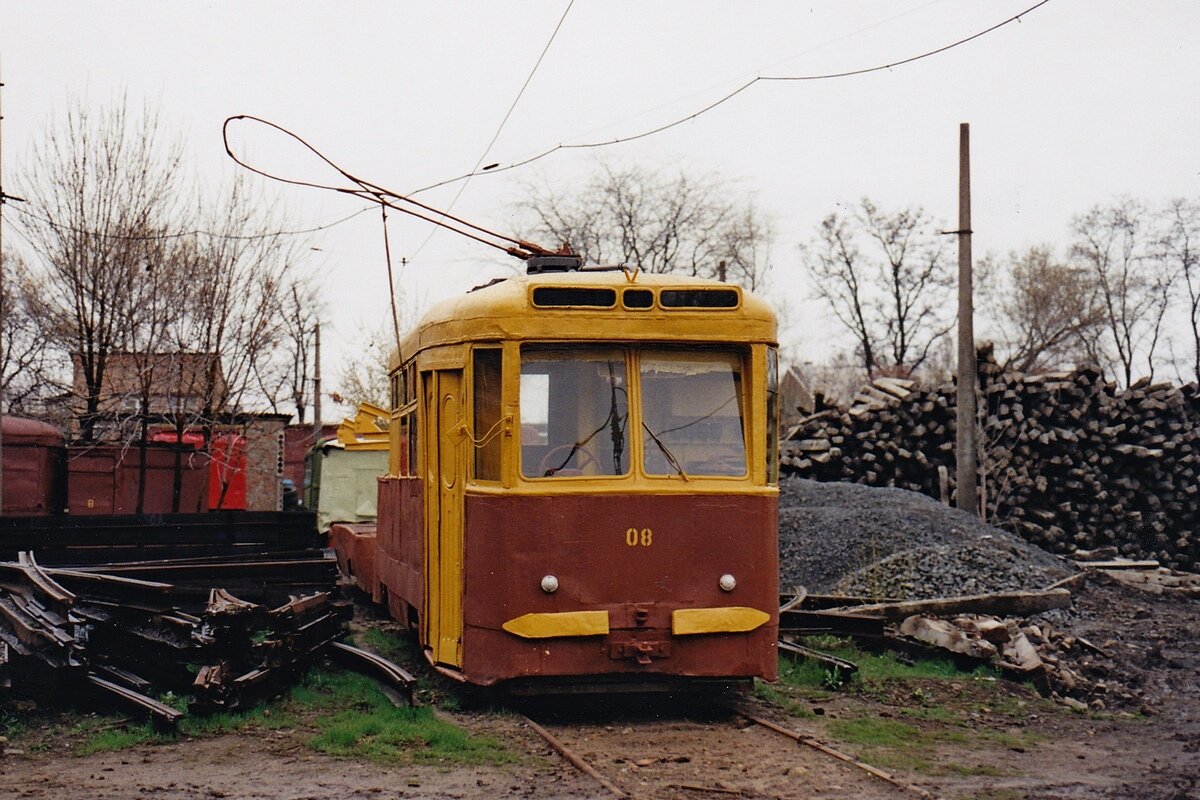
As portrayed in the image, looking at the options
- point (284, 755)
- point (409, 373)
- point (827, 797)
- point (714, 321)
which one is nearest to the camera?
point (827, 797)

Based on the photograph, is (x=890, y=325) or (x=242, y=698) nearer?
(x=242, y=698)

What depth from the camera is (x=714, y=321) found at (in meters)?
9.12

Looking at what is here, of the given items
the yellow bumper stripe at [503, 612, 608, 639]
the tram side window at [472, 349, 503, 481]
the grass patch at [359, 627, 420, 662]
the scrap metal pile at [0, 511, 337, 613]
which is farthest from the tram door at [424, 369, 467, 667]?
the grass patch at [359, 627, 420, 662]

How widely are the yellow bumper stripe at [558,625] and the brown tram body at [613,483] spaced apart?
0.01m

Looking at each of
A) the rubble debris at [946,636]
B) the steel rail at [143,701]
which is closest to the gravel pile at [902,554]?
the rubble debris at [946,636]

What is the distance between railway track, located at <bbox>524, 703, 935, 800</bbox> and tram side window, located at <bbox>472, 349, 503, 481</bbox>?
1676mm

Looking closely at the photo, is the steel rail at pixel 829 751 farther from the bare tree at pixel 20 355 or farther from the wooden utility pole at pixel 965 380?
the bare tree at pixel 20 355

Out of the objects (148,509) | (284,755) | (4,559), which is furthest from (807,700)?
(148,509)

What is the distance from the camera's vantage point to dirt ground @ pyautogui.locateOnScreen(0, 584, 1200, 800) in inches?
280

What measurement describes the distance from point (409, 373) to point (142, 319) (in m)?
14.9

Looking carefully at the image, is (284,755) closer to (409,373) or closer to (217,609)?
(217,609)

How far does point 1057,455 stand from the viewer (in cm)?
2284

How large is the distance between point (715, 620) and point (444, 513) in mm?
2100

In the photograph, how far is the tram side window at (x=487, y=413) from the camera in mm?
8984
